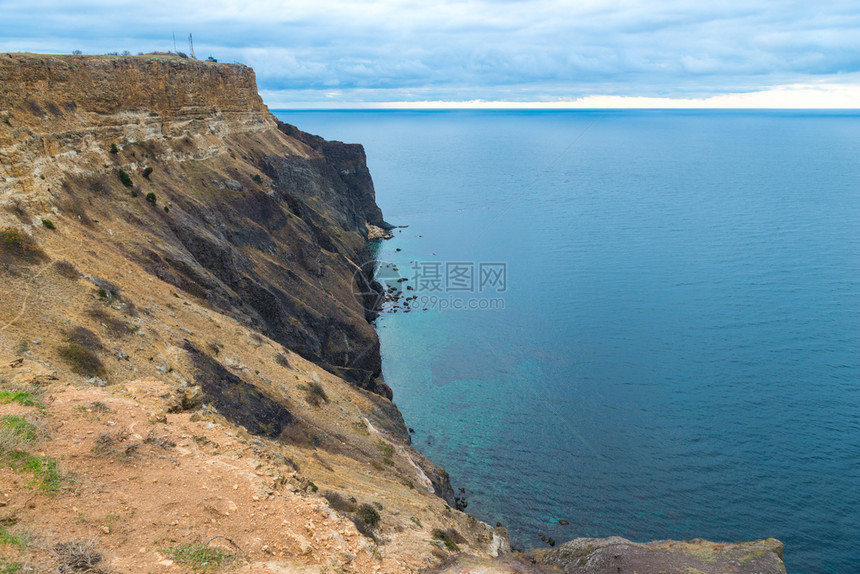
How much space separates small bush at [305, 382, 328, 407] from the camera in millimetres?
45250

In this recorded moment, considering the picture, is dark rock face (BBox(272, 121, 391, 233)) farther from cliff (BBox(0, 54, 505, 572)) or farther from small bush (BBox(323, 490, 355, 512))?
small bush (BBox(323, 490, 355, 512))

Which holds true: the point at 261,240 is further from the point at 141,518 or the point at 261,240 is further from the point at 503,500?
the point at 141,518

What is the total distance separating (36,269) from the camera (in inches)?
1320

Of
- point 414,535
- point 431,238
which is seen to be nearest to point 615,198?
point 431,238

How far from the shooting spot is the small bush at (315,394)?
1781 inches

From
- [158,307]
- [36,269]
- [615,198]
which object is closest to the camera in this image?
→ [36,269]

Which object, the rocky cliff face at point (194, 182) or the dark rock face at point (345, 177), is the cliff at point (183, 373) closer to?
the rocky cliff face at point (194, 182)

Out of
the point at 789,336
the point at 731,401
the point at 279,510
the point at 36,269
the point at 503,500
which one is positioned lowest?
the point at 503,500

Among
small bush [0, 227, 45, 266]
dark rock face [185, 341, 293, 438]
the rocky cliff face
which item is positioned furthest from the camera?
the rocky cliff face

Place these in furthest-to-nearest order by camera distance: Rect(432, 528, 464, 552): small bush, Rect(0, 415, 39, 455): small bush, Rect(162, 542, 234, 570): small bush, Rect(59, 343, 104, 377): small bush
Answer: Rect(432, 528, 464, 552): small bush → Rect(59, 343, 104, 377): small bush → Rect(0, 415, 39, 455): small bush → Rect(162, 542, 234, 570): small bush

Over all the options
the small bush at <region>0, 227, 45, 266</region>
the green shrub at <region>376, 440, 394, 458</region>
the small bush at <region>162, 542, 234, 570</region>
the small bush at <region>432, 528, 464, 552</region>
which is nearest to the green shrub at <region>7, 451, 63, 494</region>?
the small bush at <region>162, 542, 234, 570</region>

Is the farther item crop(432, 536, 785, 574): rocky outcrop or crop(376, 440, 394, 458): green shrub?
crop(376, 440, 394, 458): green shrub

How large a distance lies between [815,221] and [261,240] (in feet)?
454

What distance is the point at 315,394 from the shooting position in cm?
4619
